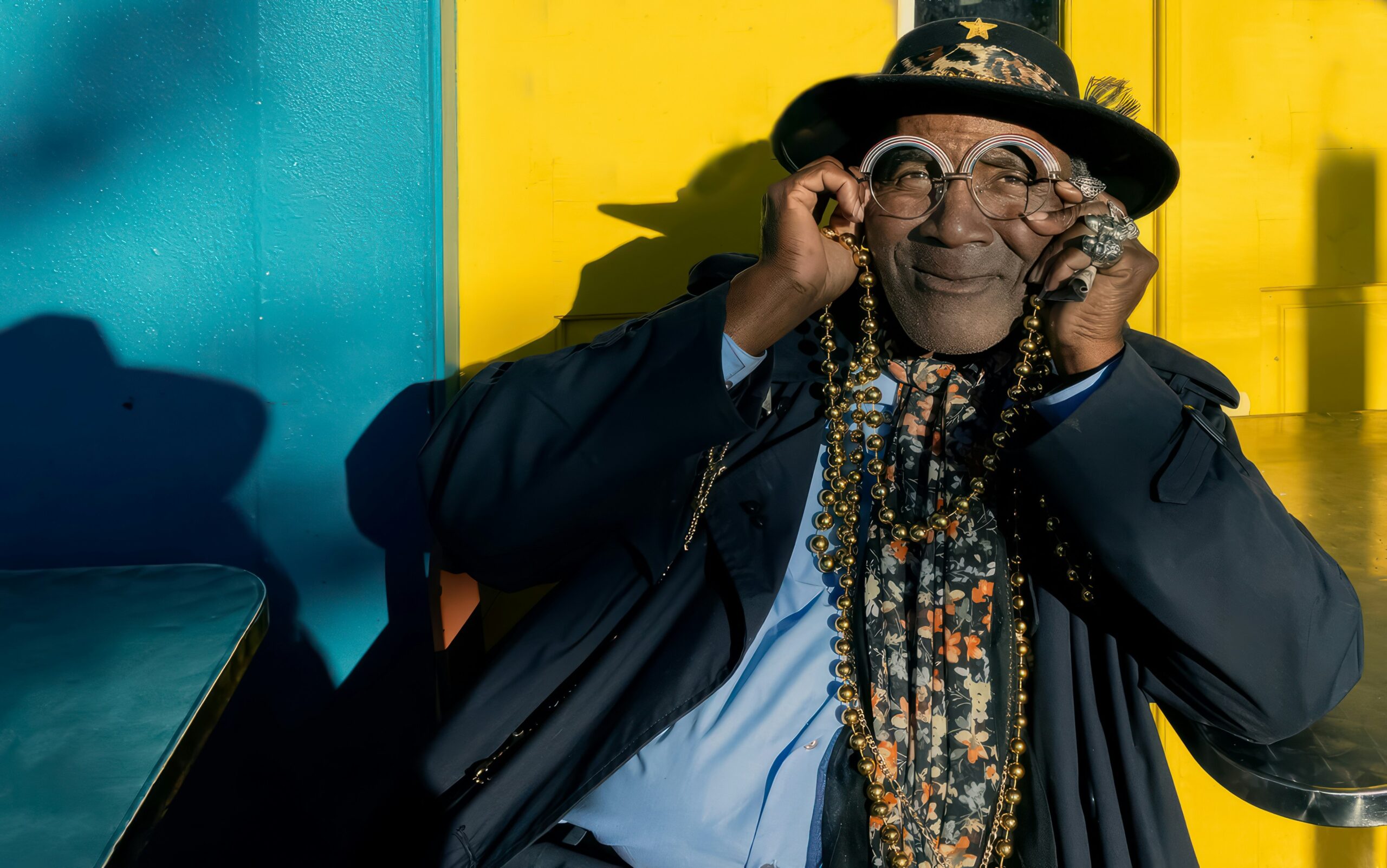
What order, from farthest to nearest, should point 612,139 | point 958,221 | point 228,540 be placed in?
point 612,139, point 228,540, point 958,221

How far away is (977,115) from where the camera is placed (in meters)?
1.74

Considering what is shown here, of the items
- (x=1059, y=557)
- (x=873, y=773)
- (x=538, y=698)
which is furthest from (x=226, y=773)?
(x=1059, y=557)

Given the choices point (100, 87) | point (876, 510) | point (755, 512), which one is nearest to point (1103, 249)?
point (876, 510)

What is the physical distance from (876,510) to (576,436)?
560mm

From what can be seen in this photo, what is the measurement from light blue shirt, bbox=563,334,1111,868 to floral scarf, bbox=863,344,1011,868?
0.10 meters

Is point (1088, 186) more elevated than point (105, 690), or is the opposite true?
point (1088, 186)

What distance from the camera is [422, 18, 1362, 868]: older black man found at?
1377 millimetres

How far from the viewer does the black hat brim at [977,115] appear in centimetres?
166

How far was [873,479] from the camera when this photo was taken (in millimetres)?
1810

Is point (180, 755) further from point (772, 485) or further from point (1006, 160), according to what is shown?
point (1006, 160)

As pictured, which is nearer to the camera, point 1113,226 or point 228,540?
point 1113,226

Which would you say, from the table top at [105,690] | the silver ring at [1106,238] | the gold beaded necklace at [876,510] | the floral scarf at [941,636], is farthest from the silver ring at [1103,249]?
the table top at [105,690]

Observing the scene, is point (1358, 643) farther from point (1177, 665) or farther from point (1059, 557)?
point (1059, 557)

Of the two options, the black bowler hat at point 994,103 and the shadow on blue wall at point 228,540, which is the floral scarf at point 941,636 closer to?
the black bowler hat at point 994,103
